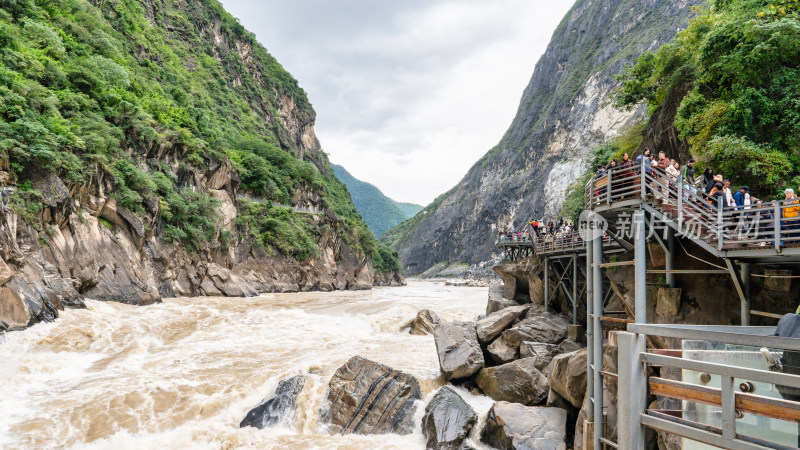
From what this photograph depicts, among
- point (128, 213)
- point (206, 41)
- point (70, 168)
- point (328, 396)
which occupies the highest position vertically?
point (206, 41)

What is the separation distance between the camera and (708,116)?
1194 cm

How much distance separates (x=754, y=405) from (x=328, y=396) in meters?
10.7

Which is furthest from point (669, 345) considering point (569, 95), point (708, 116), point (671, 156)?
point (569, 95)

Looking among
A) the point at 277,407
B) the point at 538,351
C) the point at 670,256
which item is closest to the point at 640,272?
the point at 670,256

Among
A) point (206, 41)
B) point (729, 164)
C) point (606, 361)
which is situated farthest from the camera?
point (206, 41)

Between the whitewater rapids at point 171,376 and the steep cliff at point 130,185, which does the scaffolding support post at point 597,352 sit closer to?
the whitewater rapids at point 171,376

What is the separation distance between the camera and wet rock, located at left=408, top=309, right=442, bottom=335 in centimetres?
2181

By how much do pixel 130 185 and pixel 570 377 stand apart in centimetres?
2865

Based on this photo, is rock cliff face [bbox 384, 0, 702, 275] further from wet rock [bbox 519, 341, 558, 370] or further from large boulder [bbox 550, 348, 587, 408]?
large boulder [bbox 550, 348, 587, 408]

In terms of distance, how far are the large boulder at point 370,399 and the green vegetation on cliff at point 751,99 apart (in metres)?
11.2

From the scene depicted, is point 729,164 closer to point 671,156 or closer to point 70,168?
point 671,156

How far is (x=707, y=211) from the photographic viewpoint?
27.2 feet

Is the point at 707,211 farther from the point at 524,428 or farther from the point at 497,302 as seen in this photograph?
the point at 497,302

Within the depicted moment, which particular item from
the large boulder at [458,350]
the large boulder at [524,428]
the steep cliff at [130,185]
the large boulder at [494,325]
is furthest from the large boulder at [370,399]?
the steep cliff at [130,185]
